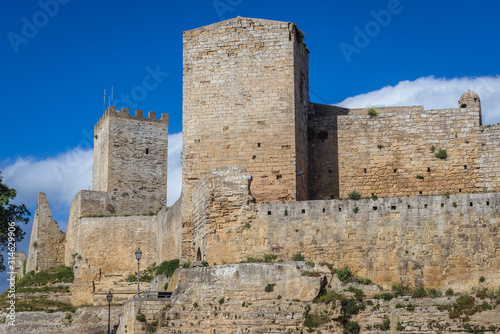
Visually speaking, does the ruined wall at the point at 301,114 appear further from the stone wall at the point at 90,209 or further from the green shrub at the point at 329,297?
the stone wall at the point at 90,209

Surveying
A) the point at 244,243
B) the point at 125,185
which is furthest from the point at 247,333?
the point at 125,185

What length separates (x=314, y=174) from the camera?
29109 millimetres

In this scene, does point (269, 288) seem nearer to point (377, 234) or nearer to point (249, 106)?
point (377, 234)

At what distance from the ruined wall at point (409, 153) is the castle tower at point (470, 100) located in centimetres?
21

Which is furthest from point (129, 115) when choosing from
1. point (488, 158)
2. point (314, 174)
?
point (488, 158)

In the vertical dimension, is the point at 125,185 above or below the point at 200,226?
above

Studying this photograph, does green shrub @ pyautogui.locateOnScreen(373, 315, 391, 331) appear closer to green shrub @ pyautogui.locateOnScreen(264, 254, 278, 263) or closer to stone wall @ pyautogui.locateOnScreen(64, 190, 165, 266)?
green shrub @ pyautogui.locateOnScreen(264, 254, 278, 263)

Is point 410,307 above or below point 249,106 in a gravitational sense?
below

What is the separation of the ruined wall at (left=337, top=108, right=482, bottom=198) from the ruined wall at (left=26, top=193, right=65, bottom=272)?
1770 centimetres

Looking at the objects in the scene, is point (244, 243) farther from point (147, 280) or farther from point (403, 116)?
point (147, 280)

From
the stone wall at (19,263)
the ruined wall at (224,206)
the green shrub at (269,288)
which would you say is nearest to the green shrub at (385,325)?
the green shrub at (269,288)

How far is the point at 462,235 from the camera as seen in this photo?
76.8ft

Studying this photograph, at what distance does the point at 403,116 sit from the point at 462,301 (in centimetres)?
833

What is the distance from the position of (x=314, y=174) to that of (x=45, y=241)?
56.5ft
